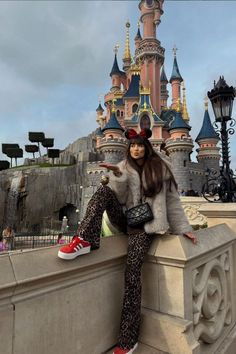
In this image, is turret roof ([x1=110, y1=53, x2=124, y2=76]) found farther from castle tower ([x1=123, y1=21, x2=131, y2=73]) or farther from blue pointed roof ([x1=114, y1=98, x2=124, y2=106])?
blue pointed roof ([x1=114, y1=98, x2=124, y2=106])

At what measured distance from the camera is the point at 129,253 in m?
1.91

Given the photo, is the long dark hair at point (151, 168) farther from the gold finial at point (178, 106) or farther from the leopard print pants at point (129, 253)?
the gold finial at point (178, 106)

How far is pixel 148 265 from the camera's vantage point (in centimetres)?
203

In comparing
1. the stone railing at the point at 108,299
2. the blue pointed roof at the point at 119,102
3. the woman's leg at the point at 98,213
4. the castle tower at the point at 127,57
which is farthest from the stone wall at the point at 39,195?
the woman's leg at the point at 98,213

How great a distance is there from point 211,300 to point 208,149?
32681 millimetres

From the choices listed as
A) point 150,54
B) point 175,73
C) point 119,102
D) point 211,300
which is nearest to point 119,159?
point 119,102

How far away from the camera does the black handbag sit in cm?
198

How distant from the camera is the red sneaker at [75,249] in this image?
1.48 m

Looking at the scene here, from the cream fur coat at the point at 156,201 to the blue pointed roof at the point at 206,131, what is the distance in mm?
33107

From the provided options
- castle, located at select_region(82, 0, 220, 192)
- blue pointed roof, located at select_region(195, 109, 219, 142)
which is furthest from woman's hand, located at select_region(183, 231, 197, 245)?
blue pointed roof, located at select_region(195, 109, 219, 142)

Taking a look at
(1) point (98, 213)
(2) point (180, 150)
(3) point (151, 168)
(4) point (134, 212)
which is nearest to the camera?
(1) point (98, 213)

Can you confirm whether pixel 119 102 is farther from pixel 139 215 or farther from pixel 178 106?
pixel 139 215

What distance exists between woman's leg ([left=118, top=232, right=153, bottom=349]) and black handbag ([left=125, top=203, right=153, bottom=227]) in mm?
130

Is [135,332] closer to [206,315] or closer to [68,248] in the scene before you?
[206,315]
